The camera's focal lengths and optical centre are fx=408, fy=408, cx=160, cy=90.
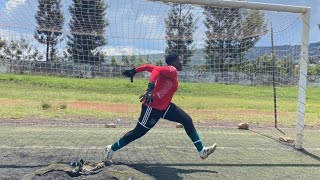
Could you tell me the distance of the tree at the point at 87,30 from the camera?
34.2 feet

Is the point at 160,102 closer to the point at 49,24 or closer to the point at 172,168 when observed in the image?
the point at 172,168

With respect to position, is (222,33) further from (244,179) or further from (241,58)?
(244,179)

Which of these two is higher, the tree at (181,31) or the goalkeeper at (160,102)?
the tree at (181,31)

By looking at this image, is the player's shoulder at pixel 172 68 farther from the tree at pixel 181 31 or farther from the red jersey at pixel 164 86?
the tree at pixel 181 31

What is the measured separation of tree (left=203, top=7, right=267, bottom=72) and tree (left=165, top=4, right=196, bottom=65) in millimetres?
488

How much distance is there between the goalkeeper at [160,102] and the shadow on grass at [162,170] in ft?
1.42

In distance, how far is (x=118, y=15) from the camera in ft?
33.3

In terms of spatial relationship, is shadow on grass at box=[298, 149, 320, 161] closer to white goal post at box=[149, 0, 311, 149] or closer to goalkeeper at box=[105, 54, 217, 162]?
white goal post at box=[149, 0, 311, 149]

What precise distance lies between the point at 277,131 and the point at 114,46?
5381mm

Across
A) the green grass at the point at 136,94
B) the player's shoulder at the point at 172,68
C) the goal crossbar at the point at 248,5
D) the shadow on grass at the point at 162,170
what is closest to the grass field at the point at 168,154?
the shadow on grass at the point at 162,170

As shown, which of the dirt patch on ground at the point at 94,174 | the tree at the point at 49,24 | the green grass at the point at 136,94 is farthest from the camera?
the green grass at the point at 136,94

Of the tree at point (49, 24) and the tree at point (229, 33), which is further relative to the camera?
the tree at point (229, 33)

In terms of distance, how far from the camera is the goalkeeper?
629cm

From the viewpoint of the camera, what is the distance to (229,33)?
39.4ft
